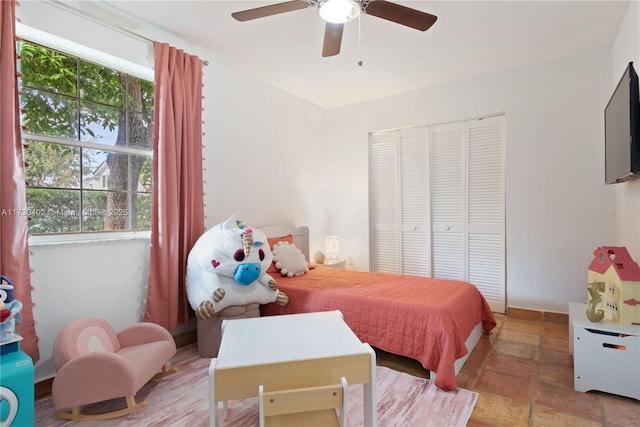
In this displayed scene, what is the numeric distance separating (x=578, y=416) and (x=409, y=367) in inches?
37.8

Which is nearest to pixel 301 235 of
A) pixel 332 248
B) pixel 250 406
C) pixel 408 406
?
pixel 332 248

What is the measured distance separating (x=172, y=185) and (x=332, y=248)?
2.33 metres

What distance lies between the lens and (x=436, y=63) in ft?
10.7

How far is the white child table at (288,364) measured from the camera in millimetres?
1312

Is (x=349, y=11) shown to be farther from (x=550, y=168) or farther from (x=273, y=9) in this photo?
(x=550, y=168)

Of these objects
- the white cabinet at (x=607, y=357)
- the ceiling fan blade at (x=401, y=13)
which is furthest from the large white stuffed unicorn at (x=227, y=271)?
the white cabinet at (x=607, y=357)

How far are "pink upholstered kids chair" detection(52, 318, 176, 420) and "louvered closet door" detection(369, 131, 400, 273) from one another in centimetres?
290

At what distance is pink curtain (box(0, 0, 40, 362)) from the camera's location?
1827 millimetres

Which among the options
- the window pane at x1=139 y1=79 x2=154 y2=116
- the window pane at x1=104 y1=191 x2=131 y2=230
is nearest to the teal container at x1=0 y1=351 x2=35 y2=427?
the window pane at x1=104 y1=191 x2=131 y2=230

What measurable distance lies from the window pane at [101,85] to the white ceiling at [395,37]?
38 cm

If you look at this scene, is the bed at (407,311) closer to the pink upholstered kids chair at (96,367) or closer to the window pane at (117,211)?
the pink upholstered kids chair at (96,367)

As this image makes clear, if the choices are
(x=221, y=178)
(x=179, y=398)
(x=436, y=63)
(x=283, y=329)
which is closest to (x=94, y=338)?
(x=179, y=398)

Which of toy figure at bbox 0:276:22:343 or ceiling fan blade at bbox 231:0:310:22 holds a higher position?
ceiling fan blade at bbox 231:0:310:22

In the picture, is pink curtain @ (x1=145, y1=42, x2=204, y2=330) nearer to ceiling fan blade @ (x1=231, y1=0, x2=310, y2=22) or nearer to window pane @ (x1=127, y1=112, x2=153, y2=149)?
window pane @ (x1=127, y1=112, x2=153, y2=149)
